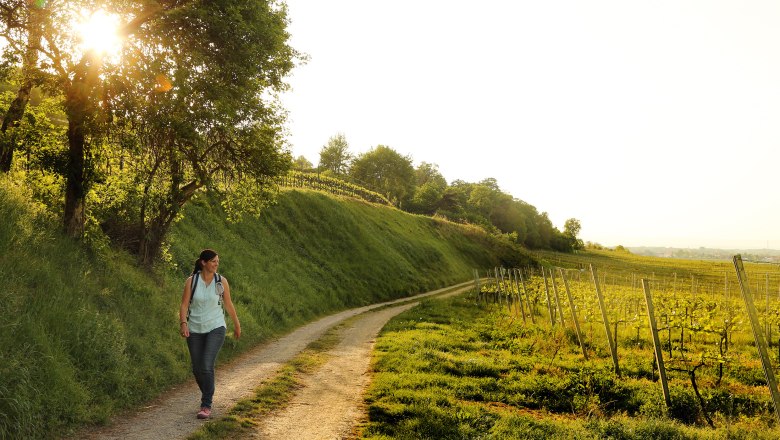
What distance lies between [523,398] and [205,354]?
6140 mm

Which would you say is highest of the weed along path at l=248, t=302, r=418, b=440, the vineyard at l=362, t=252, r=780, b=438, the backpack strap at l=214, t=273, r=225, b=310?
the backpack strap at l=214, t=273, r=225, b=310

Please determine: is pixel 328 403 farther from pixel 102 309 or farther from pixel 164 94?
pixel 164 94

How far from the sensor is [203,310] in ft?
25.6

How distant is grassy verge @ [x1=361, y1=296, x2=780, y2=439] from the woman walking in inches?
108

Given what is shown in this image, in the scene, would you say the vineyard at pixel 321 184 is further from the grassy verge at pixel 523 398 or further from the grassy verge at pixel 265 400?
the grassy verge at pixel 523 398

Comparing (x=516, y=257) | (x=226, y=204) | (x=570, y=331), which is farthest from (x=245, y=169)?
(x=516, y=257)

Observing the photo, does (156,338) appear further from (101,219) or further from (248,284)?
(248,284)

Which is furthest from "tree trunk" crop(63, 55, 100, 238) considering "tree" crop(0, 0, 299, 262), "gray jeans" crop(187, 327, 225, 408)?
"gray jeans" crop(187, 327, 225, 408)

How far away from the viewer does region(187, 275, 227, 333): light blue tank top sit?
25.5ft

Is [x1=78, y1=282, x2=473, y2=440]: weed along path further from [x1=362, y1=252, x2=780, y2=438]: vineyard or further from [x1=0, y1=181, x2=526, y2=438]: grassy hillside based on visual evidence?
[x1=362, y1=252, x2=780, y2=438]: vineyard

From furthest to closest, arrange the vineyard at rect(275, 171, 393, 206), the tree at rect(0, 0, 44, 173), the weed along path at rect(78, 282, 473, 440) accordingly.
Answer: the vineyard at rect(275, 171, 393, 206)
the tree at rect(0, 0, 44, 173)
the weed along path at rect(78, 282, 473, 440)

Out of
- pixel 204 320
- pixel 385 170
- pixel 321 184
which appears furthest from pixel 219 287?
pixel 385 170

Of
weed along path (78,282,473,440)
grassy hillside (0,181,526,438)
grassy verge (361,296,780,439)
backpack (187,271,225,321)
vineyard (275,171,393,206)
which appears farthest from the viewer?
vineyard (275,171,393,206)

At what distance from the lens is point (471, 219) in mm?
99062
